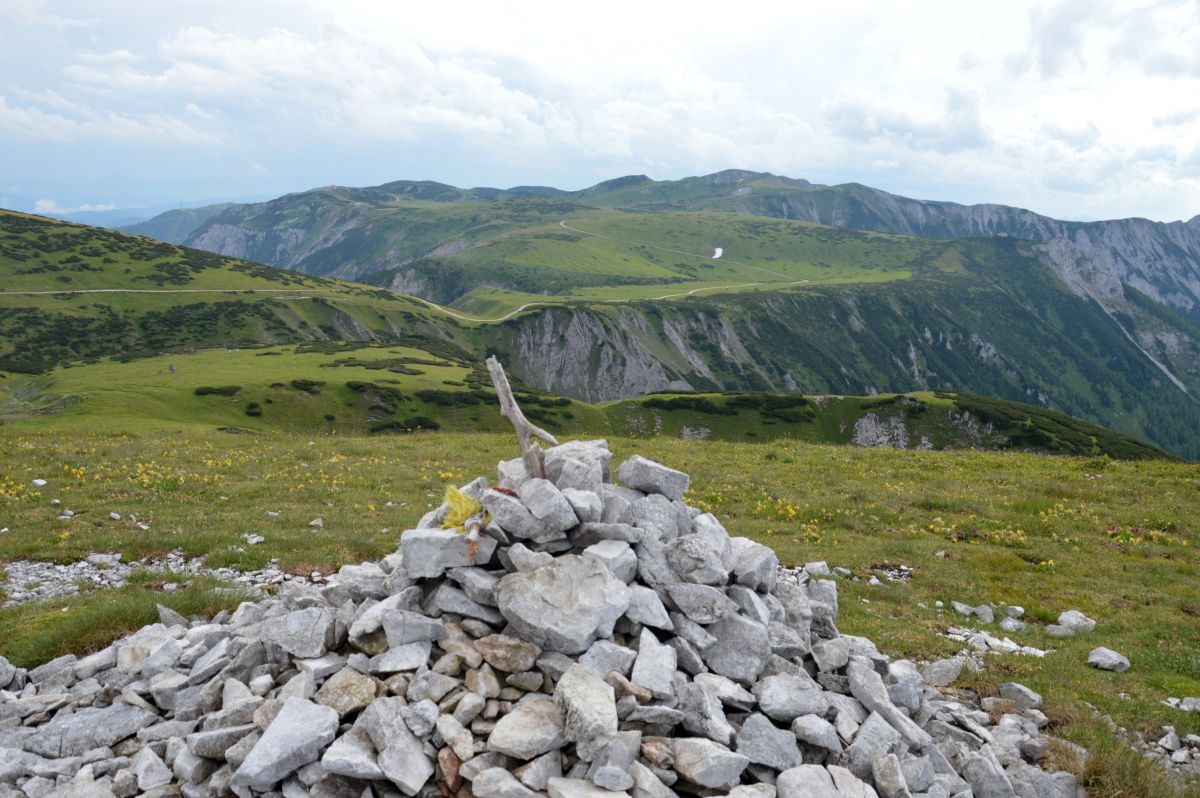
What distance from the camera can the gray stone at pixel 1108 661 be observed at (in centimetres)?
1441

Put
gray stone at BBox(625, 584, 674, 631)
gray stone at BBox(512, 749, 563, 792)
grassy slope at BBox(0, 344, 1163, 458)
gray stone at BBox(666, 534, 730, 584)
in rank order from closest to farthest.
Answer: gray stone at BBox(512, 749, 563, 792) < gray stone at BBox(625, 584, 674, 631) < gray stone at BBox(666, 534, 730, 584) < grassy slope at BBox(0, 344, 1163, 458)

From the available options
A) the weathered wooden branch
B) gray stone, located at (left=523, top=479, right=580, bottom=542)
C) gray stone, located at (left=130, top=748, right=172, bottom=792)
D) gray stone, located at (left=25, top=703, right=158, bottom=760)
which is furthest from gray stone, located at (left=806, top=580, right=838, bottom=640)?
gray stone, located at (left=25, top=703, right=158, bottom=760)

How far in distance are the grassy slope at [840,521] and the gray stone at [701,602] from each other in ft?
20.3

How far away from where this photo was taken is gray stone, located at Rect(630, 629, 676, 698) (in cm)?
896

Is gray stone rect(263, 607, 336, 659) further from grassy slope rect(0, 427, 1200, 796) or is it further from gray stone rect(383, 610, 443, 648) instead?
grassy slope rect(0, 427, 1200, 796)

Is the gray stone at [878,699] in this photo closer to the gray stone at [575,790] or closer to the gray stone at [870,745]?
the gray stone at [870,745]

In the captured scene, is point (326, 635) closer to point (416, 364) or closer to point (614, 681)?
point (614, 681)

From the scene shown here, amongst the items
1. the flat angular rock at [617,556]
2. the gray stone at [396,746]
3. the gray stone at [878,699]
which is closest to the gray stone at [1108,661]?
the gray stone at [878,699]

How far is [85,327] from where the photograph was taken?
173000 mm

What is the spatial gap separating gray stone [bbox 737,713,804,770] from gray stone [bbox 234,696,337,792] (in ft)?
17.3

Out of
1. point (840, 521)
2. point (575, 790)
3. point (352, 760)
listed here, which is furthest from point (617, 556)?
point (840, 521)

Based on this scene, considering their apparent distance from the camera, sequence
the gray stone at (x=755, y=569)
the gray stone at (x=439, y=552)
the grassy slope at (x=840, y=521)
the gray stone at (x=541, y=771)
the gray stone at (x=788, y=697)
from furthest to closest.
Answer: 1. the grassy slope at (x=840, y=521)
2. the gray stone at (x=755, y=569)
3. the gray stone at (x=439, y=552)
4. the gray stone at (x=788, y=697)
5. the gray stone at (x=541, y=771)

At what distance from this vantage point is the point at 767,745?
8.77 metres

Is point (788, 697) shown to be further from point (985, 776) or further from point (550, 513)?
point (550, 513)
